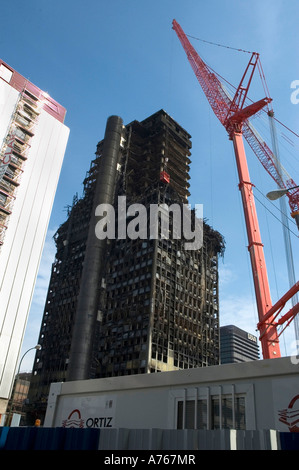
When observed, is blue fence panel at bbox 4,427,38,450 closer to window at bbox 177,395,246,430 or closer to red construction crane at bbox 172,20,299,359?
window at bbox 177,395,246,430

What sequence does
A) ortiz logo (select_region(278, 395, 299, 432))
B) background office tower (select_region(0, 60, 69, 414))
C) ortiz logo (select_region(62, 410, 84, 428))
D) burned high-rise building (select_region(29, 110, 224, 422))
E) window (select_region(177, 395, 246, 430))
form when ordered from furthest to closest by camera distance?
burned high-rise building (select_region(29, 110, 224, 422)) → background office tower (select_region(0, 60, 69, 414)) → ortiz logo (select_region(62, 410, 84, 428)) → window (select_region(177, 395, 246, 430)) → ortiz logo (select_region(278, 395, 299, 432))

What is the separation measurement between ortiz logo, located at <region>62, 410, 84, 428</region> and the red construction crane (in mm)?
21455

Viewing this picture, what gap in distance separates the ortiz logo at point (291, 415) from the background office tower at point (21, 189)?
148 ft

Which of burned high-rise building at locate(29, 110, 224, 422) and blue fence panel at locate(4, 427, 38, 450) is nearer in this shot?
blue fence panel at locate(4, 427, 38, 450)

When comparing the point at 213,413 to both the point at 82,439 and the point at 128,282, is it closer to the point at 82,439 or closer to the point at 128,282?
the point at 82,439

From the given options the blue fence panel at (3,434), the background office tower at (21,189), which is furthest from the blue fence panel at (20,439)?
the background office tower at (21,189)

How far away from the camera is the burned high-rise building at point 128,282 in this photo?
292 feet

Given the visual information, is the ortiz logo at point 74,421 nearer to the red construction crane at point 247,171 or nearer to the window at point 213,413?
the window at point 213,413

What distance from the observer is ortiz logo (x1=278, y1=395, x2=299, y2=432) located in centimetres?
1559

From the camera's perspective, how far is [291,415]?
51.8 ft

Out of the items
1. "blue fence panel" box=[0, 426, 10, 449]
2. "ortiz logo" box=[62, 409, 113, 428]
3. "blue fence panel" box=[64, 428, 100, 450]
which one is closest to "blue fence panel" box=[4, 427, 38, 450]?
"blue fence panel" box=[0, 426, 10, 449]

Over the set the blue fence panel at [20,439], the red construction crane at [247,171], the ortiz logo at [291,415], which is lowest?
the blue fence panel at [20,439]

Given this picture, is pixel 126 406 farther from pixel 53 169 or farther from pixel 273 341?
pixel 53 169
